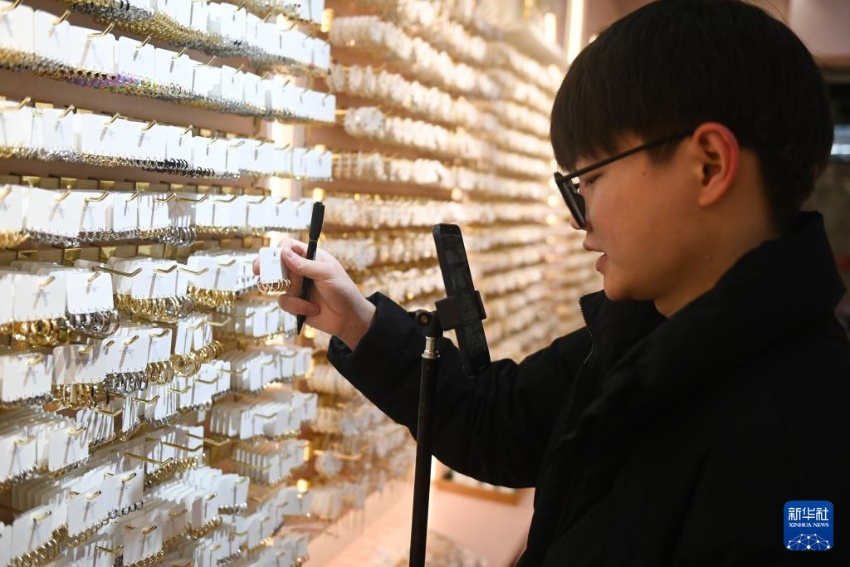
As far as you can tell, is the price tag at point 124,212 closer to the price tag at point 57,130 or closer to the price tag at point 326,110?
the price tag at point 57,130

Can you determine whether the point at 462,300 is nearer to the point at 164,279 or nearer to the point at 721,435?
the point at 721,435

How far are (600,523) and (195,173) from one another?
2.92ft

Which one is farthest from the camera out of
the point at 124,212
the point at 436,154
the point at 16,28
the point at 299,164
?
the point at 436,154

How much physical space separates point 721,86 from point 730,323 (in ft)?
0.91

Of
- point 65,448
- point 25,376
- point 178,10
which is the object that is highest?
point 178,10

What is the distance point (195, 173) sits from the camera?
1.41m

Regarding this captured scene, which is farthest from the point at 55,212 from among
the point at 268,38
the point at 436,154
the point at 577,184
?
the point at 436,154

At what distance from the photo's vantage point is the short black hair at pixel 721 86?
37.4 inches

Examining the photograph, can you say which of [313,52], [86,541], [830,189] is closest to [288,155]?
[313,52]

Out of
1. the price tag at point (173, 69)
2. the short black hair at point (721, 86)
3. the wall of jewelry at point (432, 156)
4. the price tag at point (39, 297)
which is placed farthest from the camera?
the wall of jewelry at point (432, 156)

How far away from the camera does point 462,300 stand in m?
1.16

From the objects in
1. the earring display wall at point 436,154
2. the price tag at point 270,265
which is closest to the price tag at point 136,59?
the price tag at point 270,265

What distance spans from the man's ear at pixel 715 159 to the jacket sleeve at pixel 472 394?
0.52 meters

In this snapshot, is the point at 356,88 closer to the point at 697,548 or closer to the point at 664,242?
the point at 664,242
